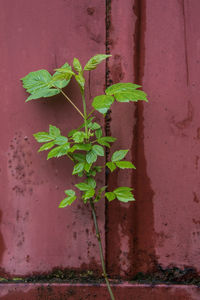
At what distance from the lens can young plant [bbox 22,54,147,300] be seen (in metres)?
1.22

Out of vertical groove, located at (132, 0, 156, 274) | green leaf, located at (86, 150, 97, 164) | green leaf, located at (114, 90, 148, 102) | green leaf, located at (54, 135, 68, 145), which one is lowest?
vertical groove, located at (132, 0, 156, 274)

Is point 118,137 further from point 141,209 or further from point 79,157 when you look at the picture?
point 141,209

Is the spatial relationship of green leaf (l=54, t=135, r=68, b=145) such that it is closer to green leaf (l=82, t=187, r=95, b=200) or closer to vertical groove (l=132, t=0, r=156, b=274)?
green leaf (l=82, t=187, r=95, b=200)

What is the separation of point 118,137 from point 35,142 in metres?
0.39

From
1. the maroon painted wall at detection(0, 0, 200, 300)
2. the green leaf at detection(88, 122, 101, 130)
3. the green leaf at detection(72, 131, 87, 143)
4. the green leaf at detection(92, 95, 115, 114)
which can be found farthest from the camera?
the maroon painted wall at detection(0, 0, 200, 300)

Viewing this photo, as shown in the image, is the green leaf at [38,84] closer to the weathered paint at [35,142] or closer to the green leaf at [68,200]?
the weathered paint at [35,142]

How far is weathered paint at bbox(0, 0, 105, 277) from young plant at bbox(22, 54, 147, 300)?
10 cm

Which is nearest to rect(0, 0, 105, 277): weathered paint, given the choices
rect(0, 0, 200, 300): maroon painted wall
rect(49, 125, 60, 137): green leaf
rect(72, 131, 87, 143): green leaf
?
rect(0, 0, 200, 300): maroon painted wall

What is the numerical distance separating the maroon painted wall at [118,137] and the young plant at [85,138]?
4.0 inches

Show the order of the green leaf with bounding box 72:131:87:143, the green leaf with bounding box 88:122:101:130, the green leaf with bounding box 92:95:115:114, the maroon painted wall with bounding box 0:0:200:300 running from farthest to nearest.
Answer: the maroon painted wall with bounding box 0:0:200:300, the green leaf with bounding box 88:122:101:130, the green leaf with bounding box 72:131:87:143, the green leaf with bounding box 92:95:115:114

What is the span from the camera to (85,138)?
4.36 ft

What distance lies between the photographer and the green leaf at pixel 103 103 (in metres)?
1.10

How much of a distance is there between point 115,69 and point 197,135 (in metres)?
0.49

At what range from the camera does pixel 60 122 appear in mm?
1442
